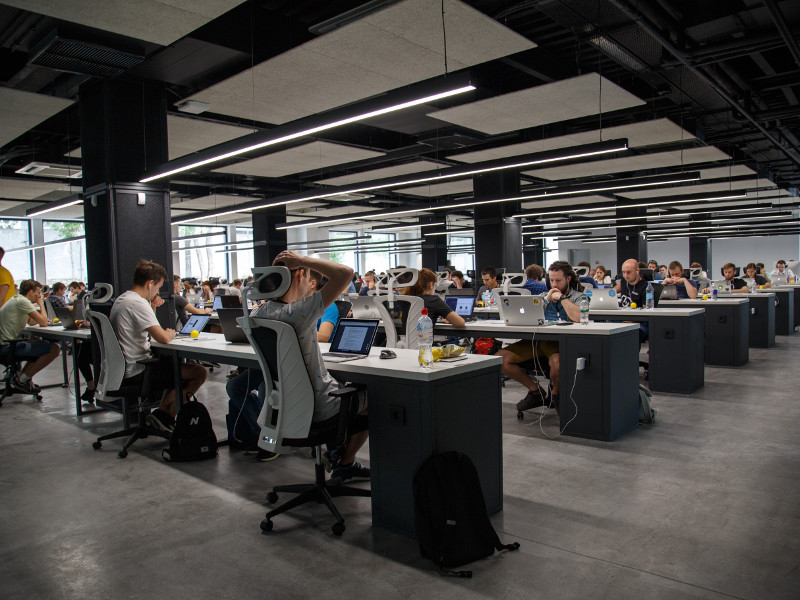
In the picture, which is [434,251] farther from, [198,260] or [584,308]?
[584,308]

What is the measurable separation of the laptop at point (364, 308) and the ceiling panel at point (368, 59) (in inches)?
87.2

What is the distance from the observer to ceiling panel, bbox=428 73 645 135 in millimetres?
6266

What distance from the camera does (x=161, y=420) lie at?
4902mm

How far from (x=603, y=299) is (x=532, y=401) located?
175cm

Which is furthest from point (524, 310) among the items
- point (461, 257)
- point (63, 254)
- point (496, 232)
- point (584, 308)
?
point (461, 257)

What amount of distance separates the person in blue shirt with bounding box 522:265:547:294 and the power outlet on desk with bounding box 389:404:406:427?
4153 millimetres

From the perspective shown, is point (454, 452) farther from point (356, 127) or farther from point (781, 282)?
point (781, 282)

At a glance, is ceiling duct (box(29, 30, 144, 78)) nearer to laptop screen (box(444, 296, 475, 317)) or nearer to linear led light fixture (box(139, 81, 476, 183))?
linear led light fixture (box(139, 81, 476, 183))

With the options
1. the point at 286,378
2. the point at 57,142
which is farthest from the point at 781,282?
the point at 57,142

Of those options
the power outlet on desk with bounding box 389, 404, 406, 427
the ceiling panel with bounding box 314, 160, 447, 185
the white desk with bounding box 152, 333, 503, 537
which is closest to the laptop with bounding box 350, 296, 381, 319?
the white desk with bounding box 152, 333, 503, 537

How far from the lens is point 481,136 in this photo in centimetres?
920

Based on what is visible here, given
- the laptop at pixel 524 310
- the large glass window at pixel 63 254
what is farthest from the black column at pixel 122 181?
the large glass window at pixel 63 254

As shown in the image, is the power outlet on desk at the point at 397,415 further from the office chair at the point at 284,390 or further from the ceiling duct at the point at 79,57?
the ceiling duct at the point at 79,57

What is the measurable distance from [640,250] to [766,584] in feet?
60.0
